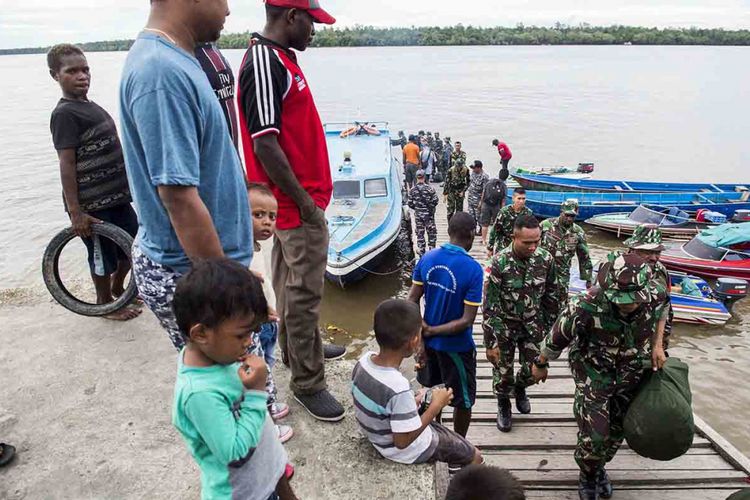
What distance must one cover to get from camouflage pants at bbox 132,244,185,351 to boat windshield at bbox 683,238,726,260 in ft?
39.2

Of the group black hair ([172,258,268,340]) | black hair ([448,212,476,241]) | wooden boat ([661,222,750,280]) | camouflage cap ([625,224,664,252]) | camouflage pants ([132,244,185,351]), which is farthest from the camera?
wooden boat ([661,222,750,280])

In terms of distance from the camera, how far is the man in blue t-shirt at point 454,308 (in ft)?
10.6

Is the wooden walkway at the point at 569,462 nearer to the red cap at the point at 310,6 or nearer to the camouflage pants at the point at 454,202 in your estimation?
the red cap at the point at 310,6

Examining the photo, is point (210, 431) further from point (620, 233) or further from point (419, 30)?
point (419, 30)

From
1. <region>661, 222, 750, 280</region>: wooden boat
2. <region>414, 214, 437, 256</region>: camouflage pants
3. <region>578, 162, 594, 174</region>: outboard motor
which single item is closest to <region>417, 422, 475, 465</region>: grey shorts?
<region>414, 214, 437, 256</region>: camouflage pants

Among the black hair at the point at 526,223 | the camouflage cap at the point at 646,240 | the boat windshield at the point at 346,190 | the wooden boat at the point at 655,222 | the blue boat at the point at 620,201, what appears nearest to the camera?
the black hair at the point at 526,223

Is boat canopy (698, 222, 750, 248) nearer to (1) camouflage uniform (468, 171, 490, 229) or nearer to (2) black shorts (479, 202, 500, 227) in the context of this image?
(2) black shorts (479, 202, 500, 227)

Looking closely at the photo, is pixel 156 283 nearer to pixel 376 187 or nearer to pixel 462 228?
pixel 462 228

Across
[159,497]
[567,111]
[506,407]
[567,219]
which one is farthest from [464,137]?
[159,497]

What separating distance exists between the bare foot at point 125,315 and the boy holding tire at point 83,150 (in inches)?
25.0

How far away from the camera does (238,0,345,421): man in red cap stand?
226 cm

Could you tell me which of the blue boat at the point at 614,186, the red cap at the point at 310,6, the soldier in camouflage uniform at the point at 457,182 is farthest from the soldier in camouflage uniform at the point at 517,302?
the blue boat at the point at 614,186

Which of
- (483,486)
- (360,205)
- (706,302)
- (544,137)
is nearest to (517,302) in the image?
(483,486)

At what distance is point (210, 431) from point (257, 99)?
1.49m
